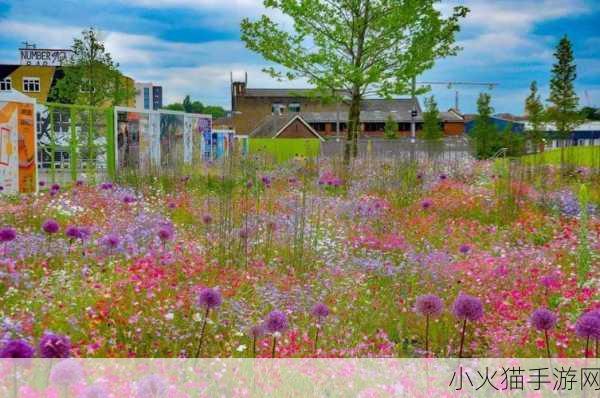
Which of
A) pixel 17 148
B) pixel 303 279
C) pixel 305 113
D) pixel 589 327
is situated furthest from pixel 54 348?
pixel 305 113

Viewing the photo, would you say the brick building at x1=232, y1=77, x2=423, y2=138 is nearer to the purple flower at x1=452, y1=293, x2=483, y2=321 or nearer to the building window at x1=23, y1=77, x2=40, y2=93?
the building window at x1=23, y1=77, x2=40, y2=93

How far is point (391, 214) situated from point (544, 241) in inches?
81.6

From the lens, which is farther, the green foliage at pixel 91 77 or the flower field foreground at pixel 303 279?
the green foliage at pixel 91 77

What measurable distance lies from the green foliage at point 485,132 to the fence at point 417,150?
6.57 meters

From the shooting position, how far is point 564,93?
135ft

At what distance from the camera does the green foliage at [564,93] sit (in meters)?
41.1

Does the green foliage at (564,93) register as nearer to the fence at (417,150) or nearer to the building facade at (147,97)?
the fence at (417,150)

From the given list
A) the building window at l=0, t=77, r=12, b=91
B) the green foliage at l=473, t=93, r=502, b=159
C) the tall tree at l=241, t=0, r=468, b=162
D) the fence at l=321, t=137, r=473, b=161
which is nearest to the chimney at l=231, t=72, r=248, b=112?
the building window at l=0, t=77, r=12, b=91

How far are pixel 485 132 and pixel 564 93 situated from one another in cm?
666

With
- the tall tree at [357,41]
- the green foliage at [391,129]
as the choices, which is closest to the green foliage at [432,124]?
the green foliage at [391,129]

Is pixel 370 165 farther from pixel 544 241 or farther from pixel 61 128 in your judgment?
pixel 61 128

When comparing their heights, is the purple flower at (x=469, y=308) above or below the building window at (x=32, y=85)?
below

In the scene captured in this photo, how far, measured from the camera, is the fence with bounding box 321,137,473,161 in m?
16.5

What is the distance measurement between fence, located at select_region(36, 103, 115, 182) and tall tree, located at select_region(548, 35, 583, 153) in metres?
31.5
